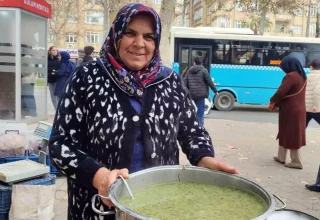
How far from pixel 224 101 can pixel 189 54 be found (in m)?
2.21

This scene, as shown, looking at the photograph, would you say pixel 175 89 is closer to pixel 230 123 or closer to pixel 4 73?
pixel 4 73

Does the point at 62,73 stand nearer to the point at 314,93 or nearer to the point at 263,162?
the point at 263,162

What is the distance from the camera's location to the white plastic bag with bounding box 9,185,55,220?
3500 millimetres

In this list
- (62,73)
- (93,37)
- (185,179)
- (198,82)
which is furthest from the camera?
(93,37)

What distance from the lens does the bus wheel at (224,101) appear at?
1505cm

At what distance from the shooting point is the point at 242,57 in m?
15.0

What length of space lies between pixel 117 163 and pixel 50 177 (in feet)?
7.94

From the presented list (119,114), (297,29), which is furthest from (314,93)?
(297,29)

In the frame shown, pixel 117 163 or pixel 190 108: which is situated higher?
pixel 190 108

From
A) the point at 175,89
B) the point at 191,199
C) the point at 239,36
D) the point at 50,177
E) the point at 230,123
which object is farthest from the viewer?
the point at 239,36

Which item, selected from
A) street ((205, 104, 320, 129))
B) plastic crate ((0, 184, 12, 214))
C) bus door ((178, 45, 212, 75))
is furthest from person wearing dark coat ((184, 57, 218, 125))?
plastic crate ((0, 184, 12, 214))

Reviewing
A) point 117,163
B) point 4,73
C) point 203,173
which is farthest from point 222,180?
point 4,73

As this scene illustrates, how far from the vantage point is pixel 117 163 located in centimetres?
163

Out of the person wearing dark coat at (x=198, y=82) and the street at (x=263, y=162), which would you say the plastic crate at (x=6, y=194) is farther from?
the person wearing dark coat at (x=198, y=82)
